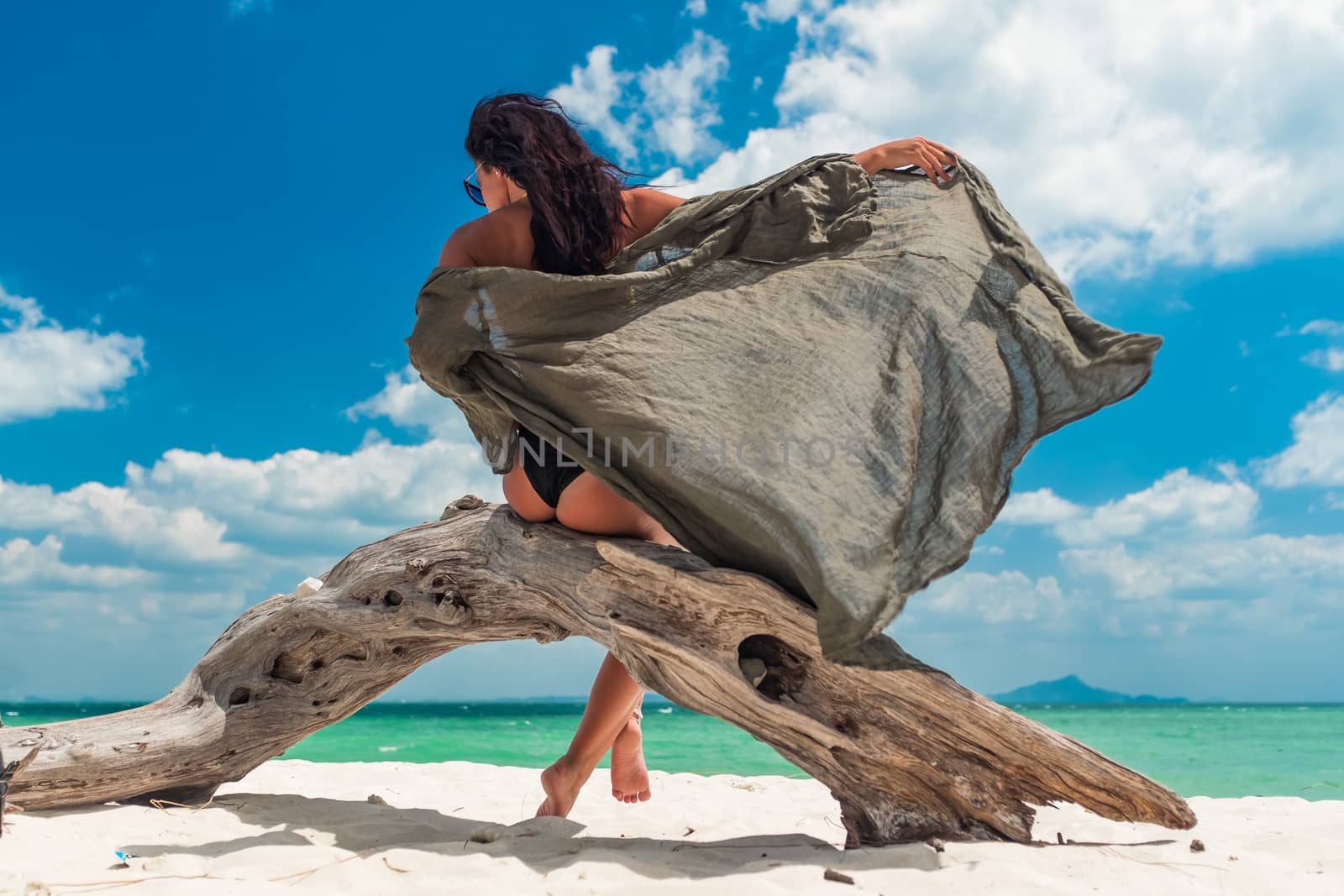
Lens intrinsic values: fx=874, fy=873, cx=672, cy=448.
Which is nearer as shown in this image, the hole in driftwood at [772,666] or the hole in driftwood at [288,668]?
the hole in driftwood at [772,666]

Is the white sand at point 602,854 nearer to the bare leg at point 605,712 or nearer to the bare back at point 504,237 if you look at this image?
the bare leg at point 605,712

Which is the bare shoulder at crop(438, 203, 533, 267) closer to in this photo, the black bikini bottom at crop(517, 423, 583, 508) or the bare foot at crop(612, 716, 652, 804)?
the black bikini bottom at crop(517, 423, 583, 508)

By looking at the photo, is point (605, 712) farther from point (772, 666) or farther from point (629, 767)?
point (772, 666)

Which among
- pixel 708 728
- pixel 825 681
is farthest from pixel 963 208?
pixel 708 728

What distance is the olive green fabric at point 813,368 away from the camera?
2.44 metres

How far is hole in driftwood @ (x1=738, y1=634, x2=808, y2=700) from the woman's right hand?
1.67 metres

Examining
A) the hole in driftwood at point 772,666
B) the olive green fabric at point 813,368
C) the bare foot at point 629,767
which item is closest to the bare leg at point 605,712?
the bare foot at point 629,767

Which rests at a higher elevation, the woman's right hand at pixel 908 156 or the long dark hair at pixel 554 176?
the woman's right hand at pixel 908 156

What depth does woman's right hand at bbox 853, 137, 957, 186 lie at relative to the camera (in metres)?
3.06

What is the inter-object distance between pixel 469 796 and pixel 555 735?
1251cm

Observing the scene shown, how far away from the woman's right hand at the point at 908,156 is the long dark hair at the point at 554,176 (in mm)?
883

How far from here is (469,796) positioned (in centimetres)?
455

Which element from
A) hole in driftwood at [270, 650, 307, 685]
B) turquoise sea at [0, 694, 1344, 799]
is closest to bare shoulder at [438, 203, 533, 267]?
hole in driftwood at [270, 650, 307, 685]

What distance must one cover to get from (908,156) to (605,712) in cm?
228
